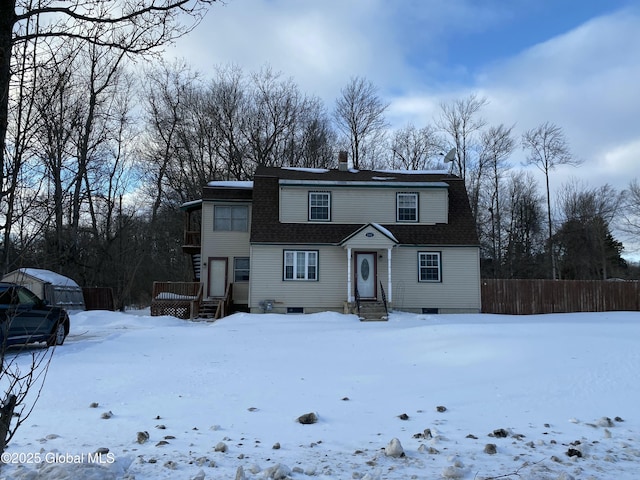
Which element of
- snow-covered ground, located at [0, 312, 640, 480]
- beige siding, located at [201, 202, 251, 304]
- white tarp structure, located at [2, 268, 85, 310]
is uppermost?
beige siding, located at [201, 202, 251, 304]

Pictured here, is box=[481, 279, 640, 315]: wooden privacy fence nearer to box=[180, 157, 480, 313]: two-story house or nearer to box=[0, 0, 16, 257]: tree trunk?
box=[180, 157, 480, 313]: two-story house

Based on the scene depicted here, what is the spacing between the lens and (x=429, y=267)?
74.4ft

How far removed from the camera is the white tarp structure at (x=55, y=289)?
2097cm

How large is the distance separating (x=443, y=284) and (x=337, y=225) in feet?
17.1

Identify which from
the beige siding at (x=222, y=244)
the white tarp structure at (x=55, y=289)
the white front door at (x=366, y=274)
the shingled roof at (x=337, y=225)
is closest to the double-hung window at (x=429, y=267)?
the shingled roof at (x=337, y=225)

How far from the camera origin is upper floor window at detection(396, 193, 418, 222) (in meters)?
23.4

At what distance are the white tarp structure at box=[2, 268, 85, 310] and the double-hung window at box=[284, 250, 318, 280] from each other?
8839 mm

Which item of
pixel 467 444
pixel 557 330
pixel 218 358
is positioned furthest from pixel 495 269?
pixel 467 444

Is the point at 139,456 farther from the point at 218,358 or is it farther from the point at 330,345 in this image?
the point at 330,345

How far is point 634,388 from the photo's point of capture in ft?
22.7

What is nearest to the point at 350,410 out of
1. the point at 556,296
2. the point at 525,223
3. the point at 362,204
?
the point at 362,204

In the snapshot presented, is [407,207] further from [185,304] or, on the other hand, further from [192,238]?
[185,304]

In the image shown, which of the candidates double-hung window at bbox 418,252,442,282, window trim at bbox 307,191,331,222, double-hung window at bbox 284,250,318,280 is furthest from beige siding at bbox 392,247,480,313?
double-hung window at bbox 284,250,318,280

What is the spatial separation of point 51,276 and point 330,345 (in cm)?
1577
